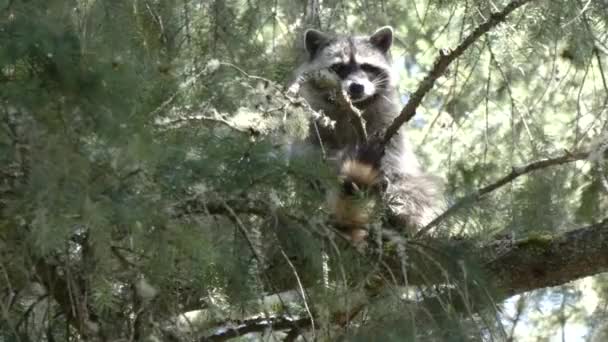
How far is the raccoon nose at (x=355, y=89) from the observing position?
16.4 ft

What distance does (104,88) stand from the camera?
7.32 ft

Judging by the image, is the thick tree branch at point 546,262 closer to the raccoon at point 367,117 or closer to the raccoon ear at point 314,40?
the raccoon at point 367,117

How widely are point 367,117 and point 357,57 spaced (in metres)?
0.37

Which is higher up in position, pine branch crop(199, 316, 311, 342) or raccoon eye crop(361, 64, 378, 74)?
raccoon eye crop(361, 64, 378, 74)

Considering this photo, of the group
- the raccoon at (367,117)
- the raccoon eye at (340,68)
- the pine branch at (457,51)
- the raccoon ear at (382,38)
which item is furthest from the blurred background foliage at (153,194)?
the raccoon ear at (382,38)

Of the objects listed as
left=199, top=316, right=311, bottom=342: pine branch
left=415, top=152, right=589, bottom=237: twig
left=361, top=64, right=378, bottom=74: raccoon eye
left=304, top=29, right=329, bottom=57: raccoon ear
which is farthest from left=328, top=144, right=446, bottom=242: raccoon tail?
left=304, top=29, right=329, bottom=57: raccoon ear

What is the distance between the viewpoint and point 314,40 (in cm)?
530

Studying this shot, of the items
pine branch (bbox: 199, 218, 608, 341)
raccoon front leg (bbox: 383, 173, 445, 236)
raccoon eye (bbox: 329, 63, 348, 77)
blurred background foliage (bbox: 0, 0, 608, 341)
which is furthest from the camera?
raccoon eye (bbox: 329, 63, 348, 77)

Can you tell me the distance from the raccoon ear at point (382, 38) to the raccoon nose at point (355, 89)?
638 mm

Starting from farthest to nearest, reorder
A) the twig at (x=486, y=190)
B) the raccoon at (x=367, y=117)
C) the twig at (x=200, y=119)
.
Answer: the raccoon at (x=367, y=117)
the twig at (x=486, y=190)
the twig at (x=200, y=119)

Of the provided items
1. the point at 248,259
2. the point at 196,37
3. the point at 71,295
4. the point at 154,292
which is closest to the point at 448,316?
the point at 248,259

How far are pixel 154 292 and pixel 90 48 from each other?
25.9 inches

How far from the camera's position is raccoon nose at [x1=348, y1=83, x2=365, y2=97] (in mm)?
4992

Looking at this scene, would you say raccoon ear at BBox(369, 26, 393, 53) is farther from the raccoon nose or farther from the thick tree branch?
the thick tree branch
